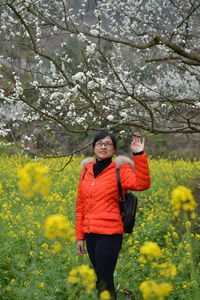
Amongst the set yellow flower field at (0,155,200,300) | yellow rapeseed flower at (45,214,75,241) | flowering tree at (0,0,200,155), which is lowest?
yellow flower field at (0,155,200,300)

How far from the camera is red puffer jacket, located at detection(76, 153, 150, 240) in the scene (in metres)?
3.13

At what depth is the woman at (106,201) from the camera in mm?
3162

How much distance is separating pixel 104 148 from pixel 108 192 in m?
0.39

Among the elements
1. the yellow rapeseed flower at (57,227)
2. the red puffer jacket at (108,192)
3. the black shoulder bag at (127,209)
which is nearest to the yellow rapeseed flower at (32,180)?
the yellow rapeseed flower at (57,227)

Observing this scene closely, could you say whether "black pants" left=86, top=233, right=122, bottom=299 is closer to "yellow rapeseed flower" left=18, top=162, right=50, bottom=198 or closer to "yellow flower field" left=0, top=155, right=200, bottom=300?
"yellow flower field" left=0, top=155, right=200, bottom=300

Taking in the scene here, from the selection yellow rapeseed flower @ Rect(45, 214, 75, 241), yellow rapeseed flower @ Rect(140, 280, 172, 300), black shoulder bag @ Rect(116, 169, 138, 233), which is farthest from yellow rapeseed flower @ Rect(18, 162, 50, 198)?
black shoulder bag @ Rect(116, 169, 138, 233)

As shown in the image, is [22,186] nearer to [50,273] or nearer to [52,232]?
[52,232]

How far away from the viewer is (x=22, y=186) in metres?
1.74

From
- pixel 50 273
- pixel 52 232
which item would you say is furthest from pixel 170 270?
pixel 50 273

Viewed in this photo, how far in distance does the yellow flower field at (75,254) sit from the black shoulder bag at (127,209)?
1.07 ft

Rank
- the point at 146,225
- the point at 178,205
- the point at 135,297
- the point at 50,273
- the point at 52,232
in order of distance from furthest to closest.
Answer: the point at 146,225 → the point at 135,297 → the point at 50,273 → the point at 52,232 → the point at 178,205

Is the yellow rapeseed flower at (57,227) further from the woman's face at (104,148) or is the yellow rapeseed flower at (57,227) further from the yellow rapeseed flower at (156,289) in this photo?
the woman's face at (104,148)

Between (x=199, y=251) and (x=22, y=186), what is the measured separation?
11.5 ft

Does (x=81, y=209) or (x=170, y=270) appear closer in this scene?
(x=170, y=270)
